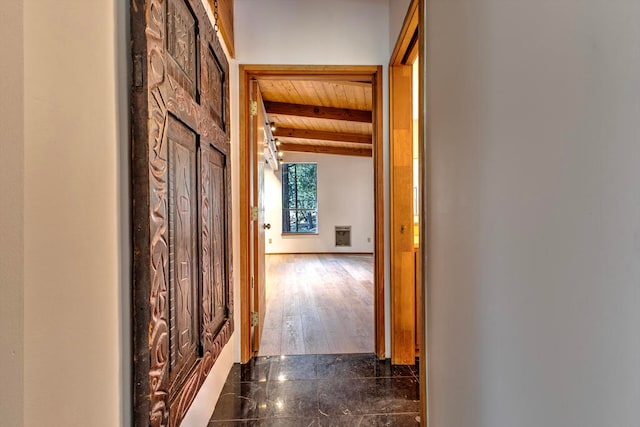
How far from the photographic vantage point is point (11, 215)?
474mm


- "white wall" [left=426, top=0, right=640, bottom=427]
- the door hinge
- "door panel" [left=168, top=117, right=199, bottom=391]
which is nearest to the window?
"door panel" [left=168, top=117, right=199, bottom=391]

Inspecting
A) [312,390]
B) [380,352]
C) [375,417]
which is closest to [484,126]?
[375,417]

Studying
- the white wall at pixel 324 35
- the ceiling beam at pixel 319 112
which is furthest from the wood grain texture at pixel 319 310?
the ceiling beam at pixel 319 112

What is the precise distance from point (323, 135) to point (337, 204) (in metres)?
2.00

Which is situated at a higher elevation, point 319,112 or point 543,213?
point 319,112

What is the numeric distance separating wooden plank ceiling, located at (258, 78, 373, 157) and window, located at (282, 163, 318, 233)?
2.32 feet

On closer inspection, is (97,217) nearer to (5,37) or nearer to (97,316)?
(97,316)

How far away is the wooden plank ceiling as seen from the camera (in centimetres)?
388

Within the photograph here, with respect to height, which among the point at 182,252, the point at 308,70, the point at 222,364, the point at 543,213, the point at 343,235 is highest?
the point at 308,70

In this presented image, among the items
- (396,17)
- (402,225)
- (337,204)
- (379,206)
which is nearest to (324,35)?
(396,17)

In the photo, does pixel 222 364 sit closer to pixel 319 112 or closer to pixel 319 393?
pixel 319 393

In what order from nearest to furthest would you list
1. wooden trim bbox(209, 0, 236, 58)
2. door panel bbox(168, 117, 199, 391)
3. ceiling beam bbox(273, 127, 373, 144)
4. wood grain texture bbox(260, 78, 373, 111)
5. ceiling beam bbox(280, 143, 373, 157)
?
door panel bbox(168, 117, 199, 391) → wooden trim bbox(209, 0, 236, 58) → wood grain texture bbox(260, 78, 373, 111) → ceiling beam bbox(273, 127, 373, 144) → ceiling beam bbox(280, 143, 373, 157)

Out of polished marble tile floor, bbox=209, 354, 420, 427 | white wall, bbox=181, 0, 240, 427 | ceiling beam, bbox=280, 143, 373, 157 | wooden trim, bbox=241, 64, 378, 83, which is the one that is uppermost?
ceiling beam, bbox=280, 143, 373, 157

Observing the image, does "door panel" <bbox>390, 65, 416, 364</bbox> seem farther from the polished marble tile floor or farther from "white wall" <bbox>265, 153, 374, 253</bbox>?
"white wall" <bbox>265, 153, 374, 253</bbox>
